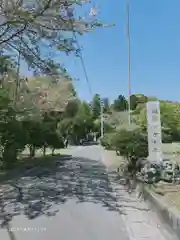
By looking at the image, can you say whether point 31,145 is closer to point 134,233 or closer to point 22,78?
point 22,78

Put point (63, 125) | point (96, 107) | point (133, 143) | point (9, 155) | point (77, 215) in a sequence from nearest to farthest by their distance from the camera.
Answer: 1. point (77, 215)
2. point (133, 143)
3. point (9, 155)
4. point (63, 125)
5. point (96, 107)

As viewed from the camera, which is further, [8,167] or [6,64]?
[8,167]

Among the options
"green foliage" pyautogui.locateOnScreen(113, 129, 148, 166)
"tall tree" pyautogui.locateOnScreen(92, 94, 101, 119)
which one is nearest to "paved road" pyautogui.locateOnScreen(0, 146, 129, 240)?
"green foliage" pyautogui.locateOnScreen(113, 129, 148, 166)

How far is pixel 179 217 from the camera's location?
7.27 meters

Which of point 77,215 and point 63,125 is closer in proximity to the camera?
point 77,215

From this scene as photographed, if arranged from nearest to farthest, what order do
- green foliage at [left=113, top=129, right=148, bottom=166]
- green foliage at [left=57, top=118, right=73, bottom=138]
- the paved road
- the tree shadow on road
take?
the paved road
the tree shadow on road
green foliage at [left=113, top=129, right=148, bottom=166]
green foliage at [left=57, top=118, right=73, bottom=138]

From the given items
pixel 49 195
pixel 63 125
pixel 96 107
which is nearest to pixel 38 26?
pixel 49 195

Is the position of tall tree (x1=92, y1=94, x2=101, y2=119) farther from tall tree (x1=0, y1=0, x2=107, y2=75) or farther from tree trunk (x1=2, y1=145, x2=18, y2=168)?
tall tree (x1=0, y1=0, x2=107, y2=75)

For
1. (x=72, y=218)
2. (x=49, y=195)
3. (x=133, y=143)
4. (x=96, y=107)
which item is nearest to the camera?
(x=72, y=218)

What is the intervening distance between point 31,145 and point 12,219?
21.7 meters

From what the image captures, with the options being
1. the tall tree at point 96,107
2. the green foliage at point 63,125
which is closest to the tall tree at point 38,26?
the green foliage at point 63,125

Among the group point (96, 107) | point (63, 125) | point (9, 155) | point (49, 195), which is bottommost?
point (49, 195)

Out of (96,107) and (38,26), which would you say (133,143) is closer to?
(38,26)

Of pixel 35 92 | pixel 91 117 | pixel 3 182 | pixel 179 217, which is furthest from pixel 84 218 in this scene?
pixel 91 117
